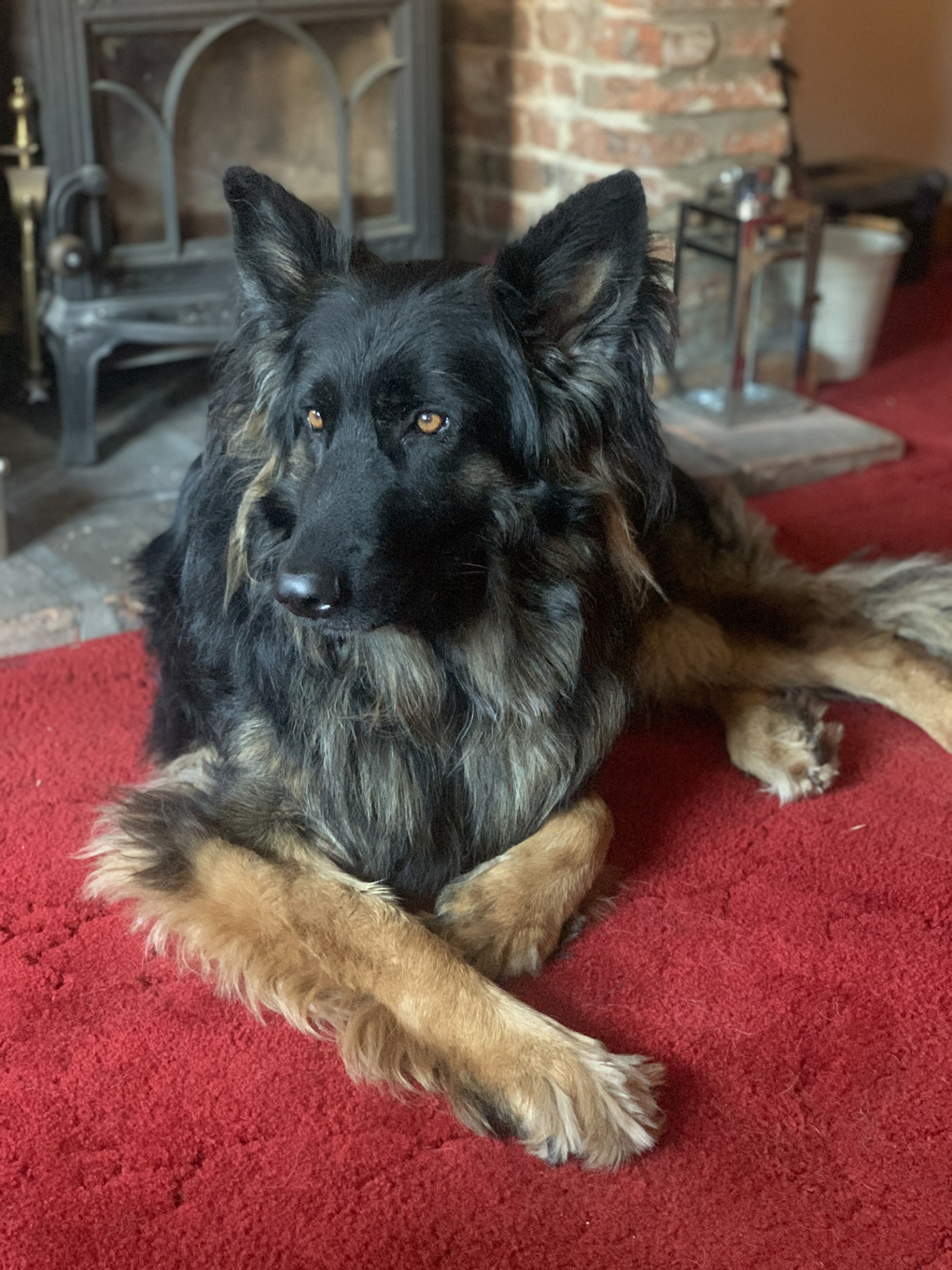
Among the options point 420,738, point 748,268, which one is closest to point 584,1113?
point 420,738

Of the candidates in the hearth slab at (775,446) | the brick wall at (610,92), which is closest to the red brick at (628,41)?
the brick wall at (610,92)

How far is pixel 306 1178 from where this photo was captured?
1.73m

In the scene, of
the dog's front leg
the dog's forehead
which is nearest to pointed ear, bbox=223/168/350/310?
the dog's forehead

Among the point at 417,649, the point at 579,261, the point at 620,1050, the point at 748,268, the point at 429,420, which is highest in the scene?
the point at 579,261

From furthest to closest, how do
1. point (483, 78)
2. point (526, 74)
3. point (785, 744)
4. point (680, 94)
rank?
1. point (483, 78)
2. point (526, 74)
3. point (680, 94)
4. point (785, 744)

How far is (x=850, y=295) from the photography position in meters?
4.66

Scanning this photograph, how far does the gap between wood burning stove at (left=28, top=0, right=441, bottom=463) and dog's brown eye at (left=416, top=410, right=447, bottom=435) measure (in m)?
2.22

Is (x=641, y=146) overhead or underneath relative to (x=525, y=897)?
overhead

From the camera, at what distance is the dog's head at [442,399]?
1.86 meters

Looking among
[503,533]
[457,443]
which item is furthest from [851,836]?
[457,443]

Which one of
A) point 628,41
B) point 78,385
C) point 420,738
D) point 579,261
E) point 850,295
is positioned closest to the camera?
point 579,261

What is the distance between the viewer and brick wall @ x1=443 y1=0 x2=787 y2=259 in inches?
161

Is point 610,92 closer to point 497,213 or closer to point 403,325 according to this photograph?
point 497,213

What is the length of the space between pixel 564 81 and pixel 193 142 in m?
1.26
